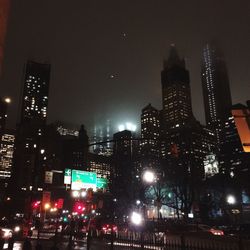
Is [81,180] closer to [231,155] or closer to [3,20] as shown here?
[3,20]

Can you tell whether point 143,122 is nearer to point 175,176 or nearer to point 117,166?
point 117,166

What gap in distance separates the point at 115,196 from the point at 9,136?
424ft

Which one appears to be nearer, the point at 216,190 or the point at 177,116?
the point at 216,190

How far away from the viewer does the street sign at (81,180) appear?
4244 centimetres

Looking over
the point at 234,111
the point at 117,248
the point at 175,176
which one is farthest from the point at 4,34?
the point at 175,176

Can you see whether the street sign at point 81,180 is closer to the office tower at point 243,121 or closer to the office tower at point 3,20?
the office tower at point 243,121

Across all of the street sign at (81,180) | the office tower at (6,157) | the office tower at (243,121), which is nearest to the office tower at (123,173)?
the street sign at (81,180)

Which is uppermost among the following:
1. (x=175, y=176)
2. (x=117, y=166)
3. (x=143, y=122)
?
(x=143, y=122)

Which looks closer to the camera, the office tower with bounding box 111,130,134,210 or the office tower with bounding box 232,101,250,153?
the office tower with bounding box 232,101,250,153

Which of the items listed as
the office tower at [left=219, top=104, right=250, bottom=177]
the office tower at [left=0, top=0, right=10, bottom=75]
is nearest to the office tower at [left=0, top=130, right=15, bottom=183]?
the office tower at [left=219, top=104, right=250, bottom=177]

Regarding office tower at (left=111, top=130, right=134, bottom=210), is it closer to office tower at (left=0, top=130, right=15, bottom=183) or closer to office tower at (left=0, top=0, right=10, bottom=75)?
office tower at (left=0, top=0, right=10, bottom=75)

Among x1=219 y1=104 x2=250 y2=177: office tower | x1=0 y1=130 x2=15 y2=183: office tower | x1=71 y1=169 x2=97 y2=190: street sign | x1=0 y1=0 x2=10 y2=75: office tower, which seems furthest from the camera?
x1=0 y1=130 x2=15 y2=183: office tower

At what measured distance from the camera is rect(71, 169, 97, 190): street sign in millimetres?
42438

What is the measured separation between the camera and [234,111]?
7.04 metres
